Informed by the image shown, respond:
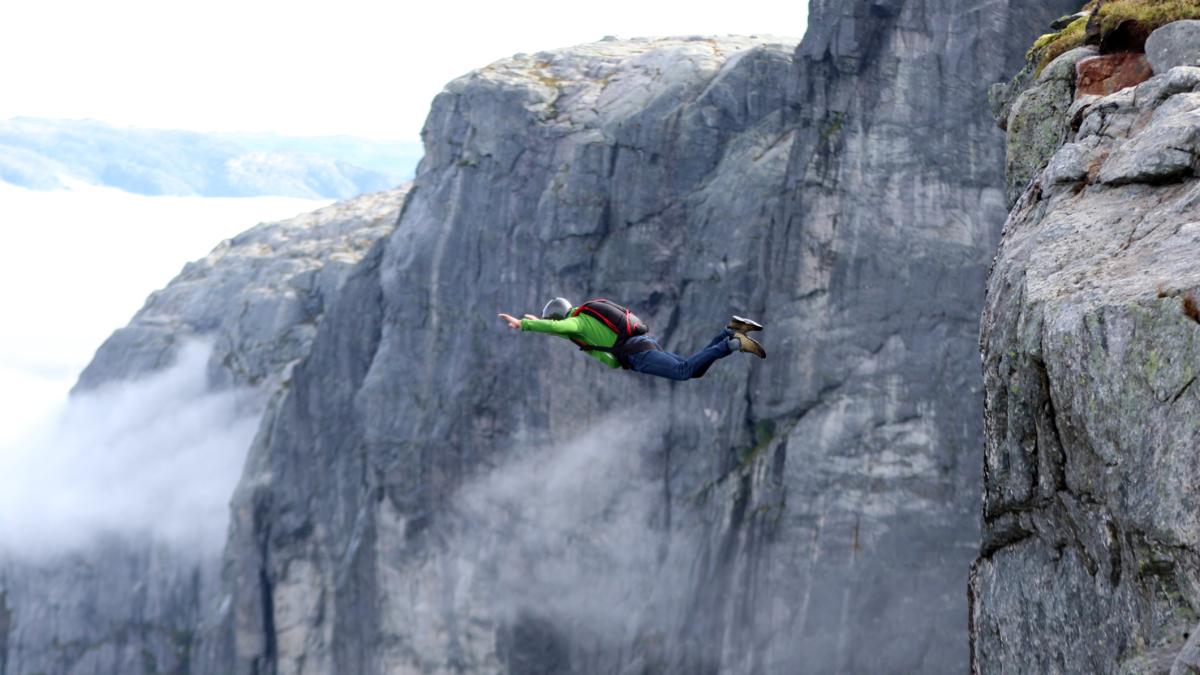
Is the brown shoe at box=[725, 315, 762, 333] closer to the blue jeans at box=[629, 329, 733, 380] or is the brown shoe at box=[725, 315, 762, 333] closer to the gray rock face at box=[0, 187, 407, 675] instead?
the blue jeans at box=[629, 329, 733, 380]

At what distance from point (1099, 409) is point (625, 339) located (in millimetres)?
13176

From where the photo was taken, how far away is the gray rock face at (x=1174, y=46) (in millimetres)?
19625

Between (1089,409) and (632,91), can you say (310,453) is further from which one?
(1089,409)

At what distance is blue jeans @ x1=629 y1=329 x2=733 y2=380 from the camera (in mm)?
24453

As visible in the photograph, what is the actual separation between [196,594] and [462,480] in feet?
99.8

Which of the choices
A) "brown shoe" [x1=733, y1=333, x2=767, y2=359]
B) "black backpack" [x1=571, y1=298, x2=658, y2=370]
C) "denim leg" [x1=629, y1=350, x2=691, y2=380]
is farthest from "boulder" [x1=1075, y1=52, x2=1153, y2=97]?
"black backpack" [x1=571, y1=298, x2=658, y2=370]

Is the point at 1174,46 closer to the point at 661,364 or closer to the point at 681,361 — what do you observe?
the point at 681,361

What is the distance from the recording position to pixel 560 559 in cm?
6725

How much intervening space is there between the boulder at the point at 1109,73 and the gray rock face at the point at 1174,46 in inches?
29.2

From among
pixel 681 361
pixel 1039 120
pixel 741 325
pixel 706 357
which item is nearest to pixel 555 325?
pixel 681 361

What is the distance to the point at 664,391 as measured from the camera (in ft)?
207

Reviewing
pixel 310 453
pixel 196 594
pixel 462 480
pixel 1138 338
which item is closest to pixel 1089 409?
pixel 1138 338

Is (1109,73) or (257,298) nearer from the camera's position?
(1109,73)

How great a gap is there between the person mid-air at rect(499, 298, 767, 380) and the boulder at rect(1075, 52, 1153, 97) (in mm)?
7776
